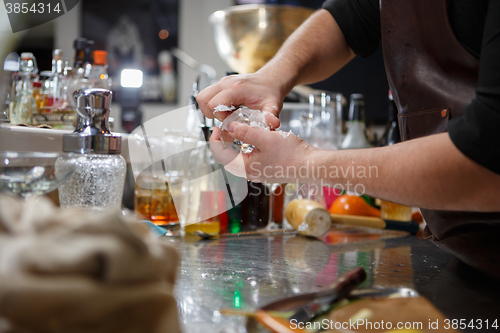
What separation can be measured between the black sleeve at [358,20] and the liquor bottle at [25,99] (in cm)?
85

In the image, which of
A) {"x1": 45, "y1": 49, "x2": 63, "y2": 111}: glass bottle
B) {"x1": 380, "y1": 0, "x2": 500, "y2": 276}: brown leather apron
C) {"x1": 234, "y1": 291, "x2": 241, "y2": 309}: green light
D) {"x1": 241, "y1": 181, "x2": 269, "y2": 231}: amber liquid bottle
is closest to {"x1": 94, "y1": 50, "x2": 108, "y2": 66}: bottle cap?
{"x1": 45, "y1": 49, "x2": 63, "y2": 111}: glass bottle

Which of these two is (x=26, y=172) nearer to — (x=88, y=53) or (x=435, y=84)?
(x=435, y=84)

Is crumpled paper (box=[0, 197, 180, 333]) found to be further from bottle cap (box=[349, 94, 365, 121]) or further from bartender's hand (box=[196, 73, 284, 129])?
bottle cap (box=[349, 94, 365, 121])

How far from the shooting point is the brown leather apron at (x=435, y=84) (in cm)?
63

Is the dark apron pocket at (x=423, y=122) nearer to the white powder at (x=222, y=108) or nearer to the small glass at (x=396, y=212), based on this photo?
the white powder at (x=222, y=108)

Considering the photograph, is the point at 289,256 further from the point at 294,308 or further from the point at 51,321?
the point at 51,321

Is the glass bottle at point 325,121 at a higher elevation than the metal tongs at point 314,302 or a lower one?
higher

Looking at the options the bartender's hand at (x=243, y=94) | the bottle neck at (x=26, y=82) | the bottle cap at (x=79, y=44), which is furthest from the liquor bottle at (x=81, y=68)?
the bartender's hand at (x=243, y=94)

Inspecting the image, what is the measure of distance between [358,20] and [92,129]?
2.05 ft

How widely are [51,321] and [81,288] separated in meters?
0.03

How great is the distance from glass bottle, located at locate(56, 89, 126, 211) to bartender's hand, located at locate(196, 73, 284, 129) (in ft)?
0.67

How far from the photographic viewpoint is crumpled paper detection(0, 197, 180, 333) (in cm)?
24

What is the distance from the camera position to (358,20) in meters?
0.94

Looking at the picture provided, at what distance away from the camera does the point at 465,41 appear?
634mm
